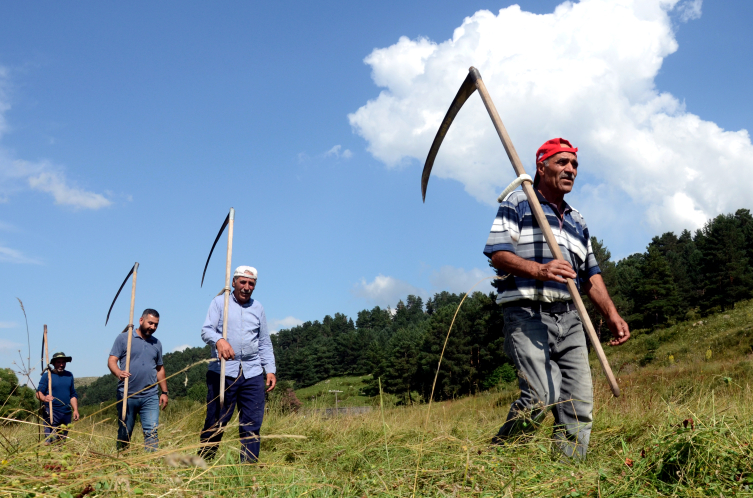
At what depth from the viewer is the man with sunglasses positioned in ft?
9.59

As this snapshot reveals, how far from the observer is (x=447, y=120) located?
3.65 m

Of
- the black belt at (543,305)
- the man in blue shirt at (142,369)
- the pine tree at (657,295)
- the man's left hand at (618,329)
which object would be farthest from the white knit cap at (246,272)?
the pine tree at (657,295)

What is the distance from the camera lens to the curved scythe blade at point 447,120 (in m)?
3.43

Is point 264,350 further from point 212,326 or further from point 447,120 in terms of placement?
point 447,120

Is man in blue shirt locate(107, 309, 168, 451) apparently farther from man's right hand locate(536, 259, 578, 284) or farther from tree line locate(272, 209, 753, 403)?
tree line locate(272, 209, 753, 403)

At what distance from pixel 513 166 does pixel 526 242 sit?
0.49m

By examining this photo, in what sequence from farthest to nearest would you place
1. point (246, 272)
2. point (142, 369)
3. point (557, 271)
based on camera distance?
point (142, 369) < point (246, 272) < point (557, 271)

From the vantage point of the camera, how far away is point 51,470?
196 centimetres

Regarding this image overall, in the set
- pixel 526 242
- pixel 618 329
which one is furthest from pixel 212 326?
pixel 618 329

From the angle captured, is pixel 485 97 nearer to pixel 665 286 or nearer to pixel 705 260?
pixel 665 286

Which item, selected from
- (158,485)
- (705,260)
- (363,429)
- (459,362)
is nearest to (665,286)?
(705,260)

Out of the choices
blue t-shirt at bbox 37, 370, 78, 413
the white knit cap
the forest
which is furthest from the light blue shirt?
the forest

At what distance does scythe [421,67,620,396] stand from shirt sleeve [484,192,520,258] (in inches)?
5.6

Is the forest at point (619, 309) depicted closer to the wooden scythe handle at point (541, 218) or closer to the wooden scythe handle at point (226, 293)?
the wooden scythe handle at point (226, 293)
